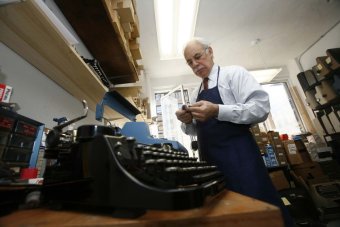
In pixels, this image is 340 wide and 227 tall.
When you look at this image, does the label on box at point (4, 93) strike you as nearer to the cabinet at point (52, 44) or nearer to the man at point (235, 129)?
the cabinet at point (52, 44)

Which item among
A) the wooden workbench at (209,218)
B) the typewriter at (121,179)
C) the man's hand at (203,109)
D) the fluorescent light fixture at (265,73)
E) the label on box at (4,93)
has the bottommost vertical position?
the wooden workbench at (209,218)

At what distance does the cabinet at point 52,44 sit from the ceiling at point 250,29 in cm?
155

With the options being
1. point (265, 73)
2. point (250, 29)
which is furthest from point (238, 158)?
point (265, 73)

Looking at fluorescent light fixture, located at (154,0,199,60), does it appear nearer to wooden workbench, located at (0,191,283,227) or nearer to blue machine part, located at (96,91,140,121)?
blue machine part, located at (96,91,140,121)

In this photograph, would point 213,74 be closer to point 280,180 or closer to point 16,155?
point 16,155

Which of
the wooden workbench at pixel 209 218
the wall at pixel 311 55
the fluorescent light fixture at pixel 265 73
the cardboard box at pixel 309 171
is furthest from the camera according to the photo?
the fluorescent light fixture at pixel 265 73

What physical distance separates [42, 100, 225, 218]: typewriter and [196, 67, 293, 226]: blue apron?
46cm

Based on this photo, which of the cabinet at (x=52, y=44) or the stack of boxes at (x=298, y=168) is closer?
the cabinet at (x=52, y=44)

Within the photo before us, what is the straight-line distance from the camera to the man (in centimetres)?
83

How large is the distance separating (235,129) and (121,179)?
2.47 ft

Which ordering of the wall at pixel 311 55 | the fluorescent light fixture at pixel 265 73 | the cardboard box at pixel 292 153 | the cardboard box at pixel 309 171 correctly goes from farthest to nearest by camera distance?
the fluorescent light fixture at pixel 265 73 → the wall at pixel 311 55 → the cardboard box at pixel 292 153 → the cardboard box at pixel 309 171

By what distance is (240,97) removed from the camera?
102cm

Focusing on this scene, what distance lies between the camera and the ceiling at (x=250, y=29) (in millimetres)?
2926

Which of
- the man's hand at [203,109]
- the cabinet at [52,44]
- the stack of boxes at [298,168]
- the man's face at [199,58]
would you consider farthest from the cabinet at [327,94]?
the cabinet at [52,44]
